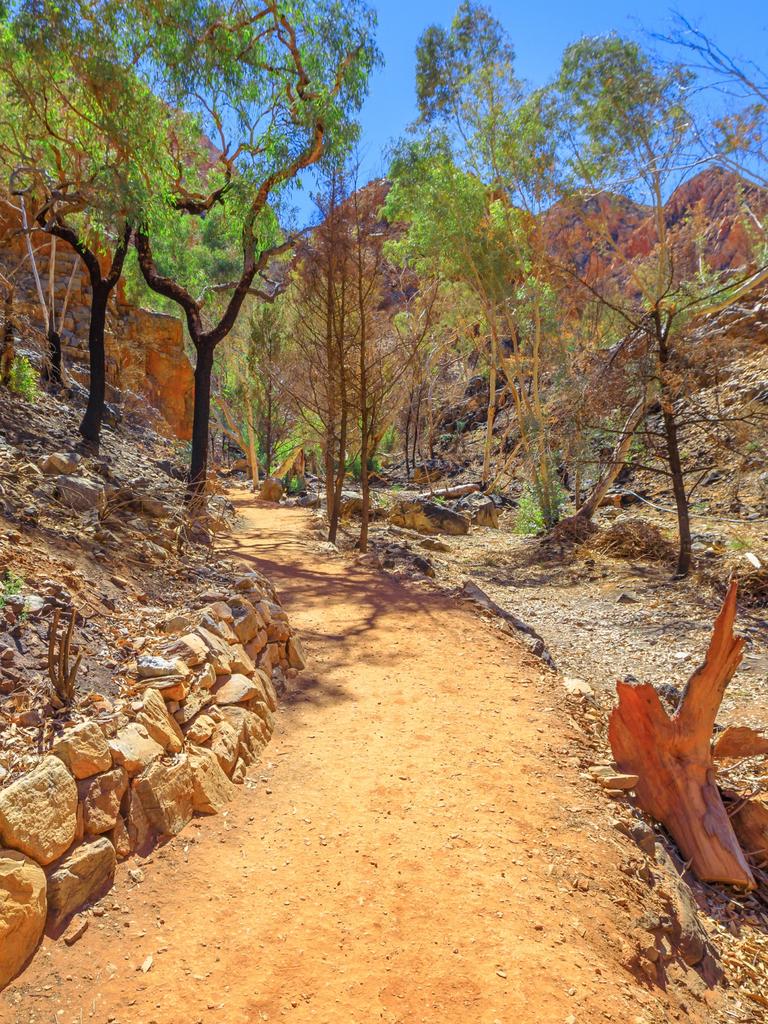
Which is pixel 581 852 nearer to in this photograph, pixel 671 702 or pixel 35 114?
pixel 671 702

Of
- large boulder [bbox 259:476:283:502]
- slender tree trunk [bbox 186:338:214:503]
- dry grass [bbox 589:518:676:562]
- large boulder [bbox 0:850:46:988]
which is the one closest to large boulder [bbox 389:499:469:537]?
dry grass [bbox 589:518:676:562]

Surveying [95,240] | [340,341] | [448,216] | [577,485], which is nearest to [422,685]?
[340,341]

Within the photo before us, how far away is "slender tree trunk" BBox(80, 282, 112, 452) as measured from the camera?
351 inches

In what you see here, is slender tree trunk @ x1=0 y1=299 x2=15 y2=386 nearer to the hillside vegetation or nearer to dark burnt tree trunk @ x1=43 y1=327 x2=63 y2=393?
the hillside vegetation

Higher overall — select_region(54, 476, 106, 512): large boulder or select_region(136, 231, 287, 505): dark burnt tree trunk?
select_region(136, 231, 287, 505): dark burnt tree trunk

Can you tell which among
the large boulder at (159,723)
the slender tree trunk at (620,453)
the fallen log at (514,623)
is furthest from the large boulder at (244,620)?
the slender tree trunk at (620,453)

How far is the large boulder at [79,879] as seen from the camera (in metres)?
2.18

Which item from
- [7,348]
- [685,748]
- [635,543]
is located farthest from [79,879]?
[635,543]

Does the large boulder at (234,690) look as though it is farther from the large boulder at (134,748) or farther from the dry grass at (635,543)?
the dry grass at (635,543)

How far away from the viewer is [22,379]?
895 cm

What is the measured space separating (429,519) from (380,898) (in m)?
12.1

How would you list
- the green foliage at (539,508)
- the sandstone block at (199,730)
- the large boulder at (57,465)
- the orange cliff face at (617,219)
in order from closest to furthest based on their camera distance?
the sandstone block at (199,730), the large boulder at (57,465), the orange cliff face at (617,219), the green foliage at (539,508)

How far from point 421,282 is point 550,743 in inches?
682

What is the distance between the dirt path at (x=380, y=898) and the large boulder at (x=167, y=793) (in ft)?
0.30
